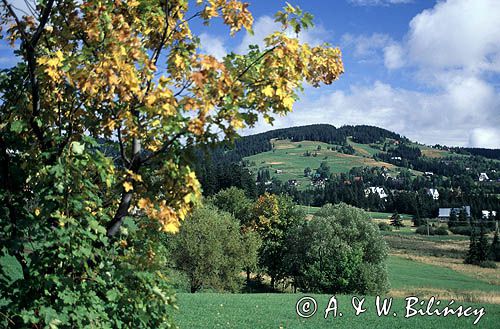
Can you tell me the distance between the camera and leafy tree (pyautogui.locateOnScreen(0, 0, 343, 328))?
4711mm

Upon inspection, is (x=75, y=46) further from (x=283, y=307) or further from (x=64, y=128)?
(x=283, y=307)

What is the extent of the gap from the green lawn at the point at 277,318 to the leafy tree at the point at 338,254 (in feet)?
42.7

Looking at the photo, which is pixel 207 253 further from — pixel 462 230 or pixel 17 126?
pixel 462 230

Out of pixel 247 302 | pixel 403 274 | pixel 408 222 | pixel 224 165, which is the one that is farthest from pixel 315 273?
pixel 408 222

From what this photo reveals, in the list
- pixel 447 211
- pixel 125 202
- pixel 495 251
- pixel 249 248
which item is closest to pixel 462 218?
pixel 447 211

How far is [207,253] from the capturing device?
152 feet

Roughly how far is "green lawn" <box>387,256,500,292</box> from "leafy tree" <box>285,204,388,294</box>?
14915mm

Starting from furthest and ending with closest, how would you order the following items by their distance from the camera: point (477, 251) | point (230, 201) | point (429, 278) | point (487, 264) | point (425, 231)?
point (425, 231)
point (477, 251)
point (487, 264)
point (230, 201)
point (429, 278)

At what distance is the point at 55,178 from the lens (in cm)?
469

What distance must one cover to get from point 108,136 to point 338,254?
45.6 m

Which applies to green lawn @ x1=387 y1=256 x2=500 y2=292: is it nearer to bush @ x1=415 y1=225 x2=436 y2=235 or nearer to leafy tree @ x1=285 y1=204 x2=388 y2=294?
leafy tree @ x1=285 y1=204 x2=388 y2=294

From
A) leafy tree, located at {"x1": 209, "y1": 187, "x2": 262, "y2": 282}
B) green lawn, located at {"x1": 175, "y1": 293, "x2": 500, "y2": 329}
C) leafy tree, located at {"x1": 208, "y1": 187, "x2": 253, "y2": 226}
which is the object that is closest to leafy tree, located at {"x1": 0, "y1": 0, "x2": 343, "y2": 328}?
green lawn, located at {"x1": 175, "y1": 293, "x2": 500, "y2": 329}

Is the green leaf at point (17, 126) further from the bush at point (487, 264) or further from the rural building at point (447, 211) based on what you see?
the rural building at point (447, 211)

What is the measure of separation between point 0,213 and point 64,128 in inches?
50.7
